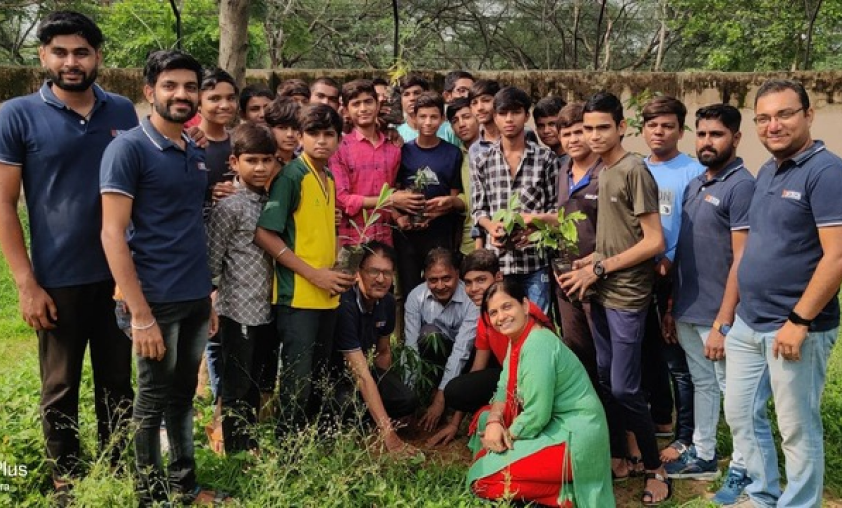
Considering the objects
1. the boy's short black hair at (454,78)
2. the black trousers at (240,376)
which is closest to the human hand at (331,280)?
the black trousers at (240,376)

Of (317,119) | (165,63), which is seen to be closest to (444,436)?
(317,119)

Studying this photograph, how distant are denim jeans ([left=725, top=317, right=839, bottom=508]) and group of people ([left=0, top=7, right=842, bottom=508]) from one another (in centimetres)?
1

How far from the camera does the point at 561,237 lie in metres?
4.13

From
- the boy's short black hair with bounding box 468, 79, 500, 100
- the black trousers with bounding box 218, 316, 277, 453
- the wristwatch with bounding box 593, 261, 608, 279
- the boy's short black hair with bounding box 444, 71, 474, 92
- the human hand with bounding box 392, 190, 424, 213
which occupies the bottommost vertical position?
the black trousers with bounding box 218, 316, 277, 453

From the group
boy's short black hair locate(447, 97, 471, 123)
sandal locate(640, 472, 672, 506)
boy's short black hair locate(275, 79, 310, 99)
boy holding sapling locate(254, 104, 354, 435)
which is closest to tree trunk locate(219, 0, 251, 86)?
boy's short black hair locate(275, 79, 310, 99)

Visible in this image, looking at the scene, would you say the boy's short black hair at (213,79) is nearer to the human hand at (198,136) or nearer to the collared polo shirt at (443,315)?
the human hand at (198,136)

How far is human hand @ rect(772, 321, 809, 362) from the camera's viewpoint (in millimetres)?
3122

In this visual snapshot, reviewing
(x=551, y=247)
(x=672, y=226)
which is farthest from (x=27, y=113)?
(x=672, y=226)

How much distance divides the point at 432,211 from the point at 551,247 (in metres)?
0.87

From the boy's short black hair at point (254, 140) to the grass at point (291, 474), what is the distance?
1.35m

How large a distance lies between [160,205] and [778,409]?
2.78m

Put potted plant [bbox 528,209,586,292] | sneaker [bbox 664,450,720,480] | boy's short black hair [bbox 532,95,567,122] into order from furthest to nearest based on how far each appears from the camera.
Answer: boy's short black hair [bbox 532,95,567,122] < sneaker [bbox 664,450,720,480] < potted plant [bbox 528,209,586,292]

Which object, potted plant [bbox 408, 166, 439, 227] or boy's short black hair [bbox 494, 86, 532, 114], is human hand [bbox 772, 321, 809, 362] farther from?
potted plant [bbox 408, 166, 439, 227]

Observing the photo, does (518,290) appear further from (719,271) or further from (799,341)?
(799,341)
